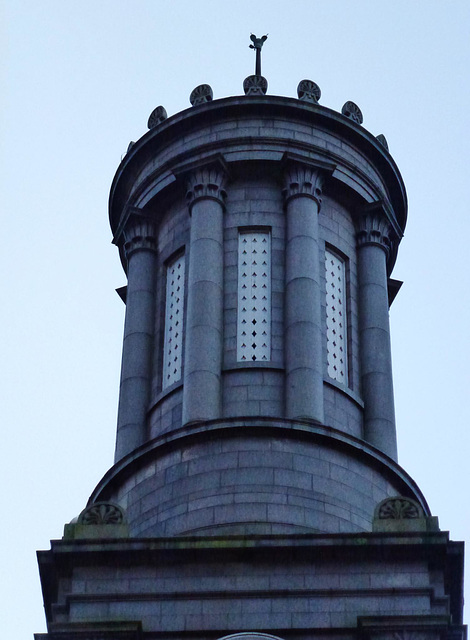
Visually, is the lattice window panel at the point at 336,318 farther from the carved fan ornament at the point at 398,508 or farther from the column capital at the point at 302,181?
the carved fan ornament at the point at 398,508

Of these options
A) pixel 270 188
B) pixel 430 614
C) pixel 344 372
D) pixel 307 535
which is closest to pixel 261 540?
pixel 307 535

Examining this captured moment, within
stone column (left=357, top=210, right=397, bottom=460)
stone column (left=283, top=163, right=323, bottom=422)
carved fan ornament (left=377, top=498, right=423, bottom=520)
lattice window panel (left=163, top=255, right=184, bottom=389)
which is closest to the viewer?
carved fan ornament (left=377, top=498, right=423, bottom=520)

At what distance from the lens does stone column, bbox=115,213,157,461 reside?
43.1 m

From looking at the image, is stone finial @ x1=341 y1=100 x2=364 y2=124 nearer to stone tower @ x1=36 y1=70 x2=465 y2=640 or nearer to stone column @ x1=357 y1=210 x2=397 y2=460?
stone tower @ x1=36 y1=70 x2=465 y2=640

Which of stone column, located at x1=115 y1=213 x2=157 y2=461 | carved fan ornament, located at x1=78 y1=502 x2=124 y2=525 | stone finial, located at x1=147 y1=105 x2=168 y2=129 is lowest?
carved fan ornament, located at x1=78 y1=502 x2=124 y2=525

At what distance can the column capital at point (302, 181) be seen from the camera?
4488 centimetres

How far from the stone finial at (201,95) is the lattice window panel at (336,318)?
537 cm

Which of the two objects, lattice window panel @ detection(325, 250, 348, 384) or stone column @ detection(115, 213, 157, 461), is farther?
lattice window panel @ detection(325, 250, 348, 384)

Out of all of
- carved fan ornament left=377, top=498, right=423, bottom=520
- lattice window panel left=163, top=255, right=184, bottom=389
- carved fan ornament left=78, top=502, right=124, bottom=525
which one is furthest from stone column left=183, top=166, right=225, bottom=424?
carved fan ornament left=377, top=498, right=423, bottom=520

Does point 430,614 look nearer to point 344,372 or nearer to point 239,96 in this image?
point 344,372

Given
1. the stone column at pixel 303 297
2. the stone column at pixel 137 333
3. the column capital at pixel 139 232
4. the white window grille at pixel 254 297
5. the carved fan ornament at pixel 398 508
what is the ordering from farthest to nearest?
1. the column capital at pixel 139 232
2. the stone column at pixel 137 333
3. the white window grille at pixel 254 297
4. the stone column at pixel 303 297
5. the carved fan ornament at pixel 398 508

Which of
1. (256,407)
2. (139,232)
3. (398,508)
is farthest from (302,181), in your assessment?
(398,508)

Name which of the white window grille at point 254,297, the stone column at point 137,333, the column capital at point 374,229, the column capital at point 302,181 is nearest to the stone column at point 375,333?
the column capital at point 374,229

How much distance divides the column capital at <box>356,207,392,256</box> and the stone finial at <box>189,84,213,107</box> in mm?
4934
